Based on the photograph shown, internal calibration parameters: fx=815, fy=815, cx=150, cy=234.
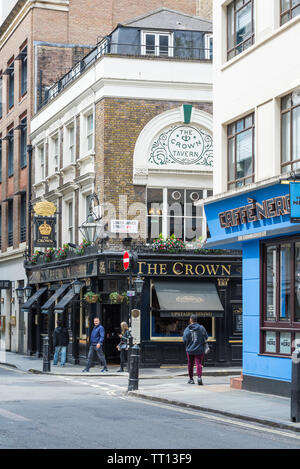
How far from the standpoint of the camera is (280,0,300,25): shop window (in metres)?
18.0

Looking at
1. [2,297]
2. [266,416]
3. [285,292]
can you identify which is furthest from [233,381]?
[2,297]

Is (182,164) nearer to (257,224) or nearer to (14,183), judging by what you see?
(257,224)

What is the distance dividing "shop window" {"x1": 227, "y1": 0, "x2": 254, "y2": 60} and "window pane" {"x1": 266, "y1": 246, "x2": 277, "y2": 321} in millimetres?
5287

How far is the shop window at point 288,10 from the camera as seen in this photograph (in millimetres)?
17969

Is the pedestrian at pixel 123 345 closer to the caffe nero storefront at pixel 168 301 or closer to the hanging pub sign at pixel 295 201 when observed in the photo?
the caffe nero storefront at pixel 168 301

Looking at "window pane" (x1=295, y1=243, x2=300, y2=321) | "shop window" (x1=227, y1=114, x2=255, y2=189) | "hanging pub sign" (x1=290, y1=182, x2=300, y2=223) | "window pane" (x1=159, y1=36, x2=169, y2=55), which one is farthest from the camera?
"window pane" (x1=159, y1=36, x2=169, y2=55)

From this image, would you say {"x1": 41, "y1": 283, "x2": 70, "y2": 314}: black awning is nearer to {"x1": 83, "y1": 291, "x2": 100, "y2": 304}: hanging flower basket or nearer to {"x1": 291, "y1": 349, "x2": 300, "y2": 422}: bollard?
{"x1": 83, "y1": 291, "x2": 100, "y2": 304}: hanging flower basket

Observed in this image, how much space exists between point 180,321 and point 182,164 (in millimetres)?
5812

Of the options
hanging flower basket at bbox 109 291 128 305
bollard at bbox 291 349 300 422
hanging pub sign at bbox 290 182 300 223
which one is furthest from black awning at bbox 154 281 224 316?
bollard at bbox 291 349 300 422

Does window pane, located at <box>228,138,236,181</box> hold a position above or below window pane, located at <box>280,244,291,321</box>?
above

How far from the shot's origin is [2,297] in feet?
147

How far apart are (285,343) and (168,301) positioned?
10.3 meters

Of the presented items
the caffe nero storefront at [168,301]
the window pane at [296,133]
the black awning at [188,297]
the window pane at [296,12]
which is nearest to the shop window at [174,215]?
the caffe nero storefront at [168,301]

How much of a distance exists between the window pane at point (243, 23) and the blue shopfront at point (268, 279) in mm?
4124
